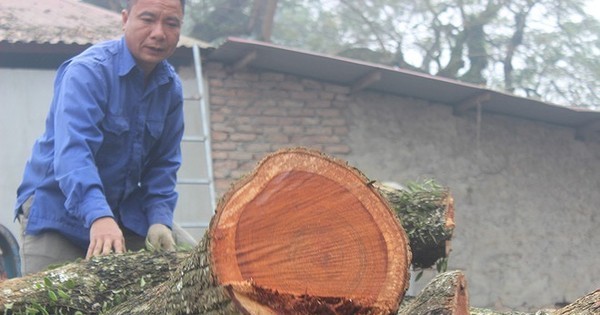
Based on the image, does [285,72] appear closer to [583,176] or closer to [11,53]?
[11,53]

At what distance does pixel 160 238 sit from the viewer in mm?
4152

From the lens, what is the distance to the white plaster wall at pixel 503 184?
10.4 meters

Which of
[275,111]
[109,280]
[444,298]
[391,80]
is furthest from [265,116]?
[444,298]

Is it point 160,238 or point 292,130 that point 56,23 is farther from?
point 160,238

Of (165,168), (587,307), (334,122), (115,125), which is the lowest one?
(587,307)

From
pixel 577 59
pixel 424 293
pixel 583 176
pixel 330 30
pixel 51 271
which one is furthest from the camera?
pixel 330 30

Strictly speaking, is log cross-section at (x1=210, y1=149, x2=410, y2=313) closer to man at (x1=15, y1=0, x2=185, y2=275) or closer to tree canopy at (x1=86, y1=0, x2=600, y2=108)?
man at (x1=15, y1=0, x2=185, y2=275)

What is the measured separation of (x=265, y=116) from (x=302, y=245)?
7419 millimetres

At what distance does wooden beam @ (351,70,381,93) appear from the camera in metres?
9.60

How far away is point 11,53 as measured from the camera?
9297 mm

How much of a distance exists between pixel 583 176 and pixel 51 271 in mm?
8473

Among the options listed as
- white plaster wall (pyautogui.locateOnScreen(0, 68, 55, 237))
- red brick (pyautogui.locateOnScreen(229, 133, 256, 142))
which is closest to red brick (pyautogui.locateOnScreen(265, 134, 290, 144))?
red brick (pyautogui.locateOnScreen(229, 133, 256, 142))

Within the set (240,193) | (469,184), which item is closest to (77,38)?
(469,184)

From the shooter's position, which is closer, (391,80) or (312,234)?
(312,234)
